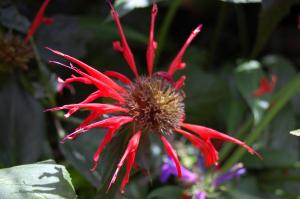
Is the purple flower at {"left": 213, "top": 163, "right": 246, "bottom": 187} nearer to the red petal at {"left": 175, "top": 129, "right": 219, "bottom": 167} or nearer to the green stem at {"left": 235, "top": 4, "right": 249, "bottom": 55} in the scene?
the red petal at {"left": 175, "top": 129, "right": 219, "bottom": 167}

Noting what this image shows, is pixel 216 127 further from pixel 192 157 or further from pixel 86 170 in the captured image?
pixel 86 170

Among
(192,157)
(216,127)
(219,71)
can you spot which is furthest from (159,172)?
(219,71)

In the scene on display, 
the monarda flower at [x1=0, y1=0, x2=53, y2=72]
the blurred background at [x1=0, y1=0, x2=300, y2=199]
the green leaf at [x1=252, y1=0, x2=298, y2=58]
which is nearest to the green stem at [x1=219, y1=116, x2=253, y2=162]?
the blurred background at [x1=0, y1=0, x2=300, y2=199]

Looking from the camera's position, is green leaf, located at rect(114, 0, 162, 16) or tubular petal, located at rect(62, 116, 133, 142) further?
green leaf, located at rect(114, 0, 162, 16)

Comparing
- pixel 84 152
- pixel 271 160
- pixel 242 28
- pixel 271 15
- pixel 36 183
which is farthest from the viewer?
pixel 242 28

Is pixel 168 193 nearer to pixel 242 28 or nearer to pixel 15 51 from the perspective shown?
pixel 15 51

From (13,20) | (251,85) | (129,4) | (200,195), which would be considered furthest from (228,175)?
(13,20)

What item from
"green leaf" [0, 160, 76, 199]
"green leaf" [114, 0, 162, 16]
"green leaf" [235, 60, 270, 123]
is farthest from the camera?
"green leaf" [235, 60, 270, 123]
